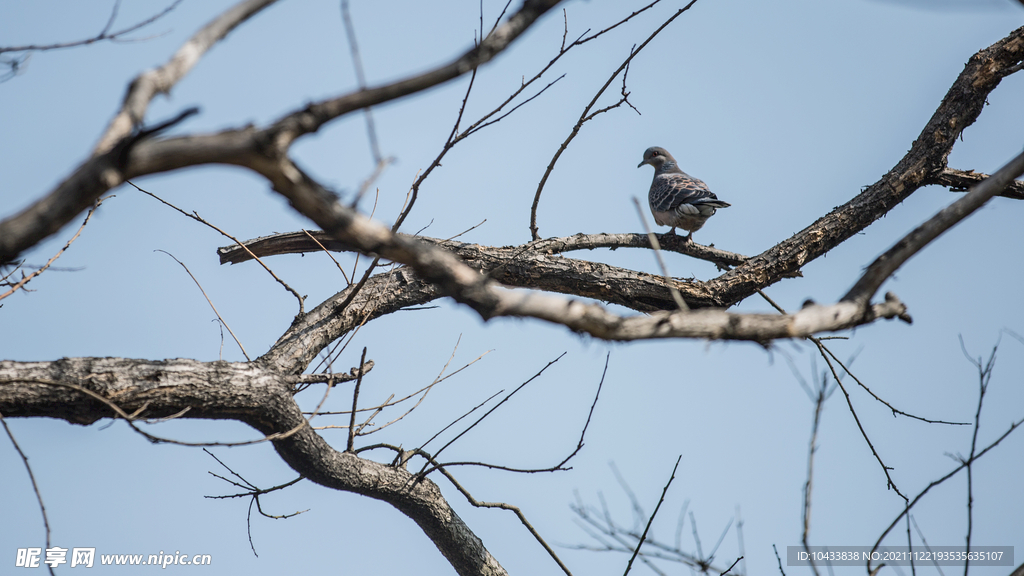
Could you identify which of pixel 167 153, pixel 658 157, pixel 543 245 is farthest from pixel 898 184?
pixel 167 153

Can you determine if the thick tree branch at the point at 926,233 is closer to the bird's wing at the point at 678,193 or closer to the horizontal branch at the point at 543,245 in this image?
the horizontal branch at the point at 543,245

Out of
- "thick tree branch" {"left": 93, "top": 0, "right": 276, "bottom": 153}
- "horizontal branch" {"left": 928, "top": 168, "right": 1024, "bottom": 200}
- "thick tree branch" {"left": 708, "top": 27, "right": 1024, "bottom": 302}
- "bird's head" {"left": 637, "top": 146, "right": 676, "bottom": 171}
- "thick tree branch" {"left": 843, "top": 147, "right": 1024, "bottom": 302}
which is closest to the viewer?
"thick tree branch" {"left": 93, "top": 0, "right": 276, "bottom": 153}

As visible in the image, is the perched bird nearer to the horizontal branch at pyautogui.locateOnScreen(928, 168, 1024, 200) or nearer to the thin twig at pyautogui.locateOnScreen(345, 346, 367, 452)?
the horizontal branch at pyautogui.locateOnScreen(928, 168, 1024, 200)

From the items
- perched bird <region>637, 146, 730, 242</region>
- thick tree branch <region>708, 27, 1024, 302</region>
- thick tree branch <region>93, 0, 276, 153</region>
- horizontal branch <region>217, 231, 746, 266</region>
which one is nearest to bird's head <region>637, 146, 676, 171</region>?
perched bird <region>637, 146, 730, 242</region>

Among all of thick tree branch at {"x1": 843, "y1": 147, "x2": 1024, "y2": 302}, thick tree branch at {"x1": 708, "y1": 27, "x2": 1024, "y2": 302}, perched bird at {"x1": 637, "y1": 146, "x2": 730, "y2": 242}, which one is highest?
perched bird at {"x1": 637, "y1": 146, "x2": 730, "y2": 242}

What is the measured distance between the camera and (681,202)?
5215 millimetres

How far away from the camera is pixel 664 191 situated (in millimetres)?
5617

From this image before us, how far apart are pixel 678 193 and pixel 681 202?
0.13 meters

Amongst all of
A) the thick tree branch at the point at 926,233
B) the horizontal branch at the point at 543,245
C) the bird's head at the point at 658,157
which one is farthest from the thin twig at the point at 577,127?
the bird's head at the point at 658,157

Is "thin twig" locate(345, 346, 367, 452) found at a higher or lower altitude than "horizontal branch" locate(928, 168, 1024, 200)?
lower

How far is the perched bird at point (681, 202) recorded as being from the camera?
509 centimetres

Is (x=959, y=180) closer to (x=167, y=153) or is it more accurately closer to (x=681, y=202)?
(x=681, y=202)

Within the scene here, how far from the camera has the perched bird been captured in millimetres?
5086

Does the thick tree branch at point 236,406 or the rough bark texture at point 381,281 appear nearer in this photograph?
the rough bark texture at point 381,281
